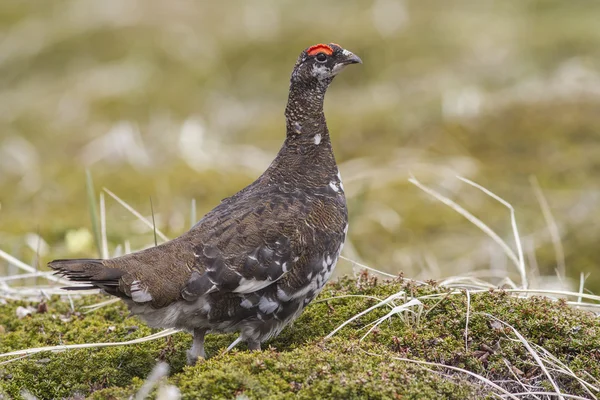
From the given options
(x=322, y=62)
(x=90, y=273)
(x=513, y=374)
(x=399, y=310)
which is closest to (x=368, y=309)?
(x=399, y=310)

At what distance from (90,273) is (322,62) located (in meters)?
2.82

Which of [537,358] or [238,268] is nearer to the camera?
[537,358]

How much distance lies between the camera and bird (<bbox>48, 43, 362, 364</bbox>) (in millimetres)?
5354

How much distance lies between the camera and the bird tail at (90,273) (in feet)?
16.8

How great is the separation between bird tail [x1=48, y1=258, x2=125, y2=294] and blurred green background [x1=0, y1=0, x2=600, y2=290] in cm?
241

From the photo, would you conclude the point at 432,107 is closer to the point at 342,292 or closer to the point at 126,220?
the point at 126,220

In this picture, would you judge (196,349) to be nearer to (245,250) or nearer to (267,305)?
(267,305)

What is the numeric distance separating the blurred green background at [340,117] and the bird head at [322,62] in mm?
1904

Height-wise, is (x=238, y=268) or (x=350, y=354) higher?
(x=238, y=268)

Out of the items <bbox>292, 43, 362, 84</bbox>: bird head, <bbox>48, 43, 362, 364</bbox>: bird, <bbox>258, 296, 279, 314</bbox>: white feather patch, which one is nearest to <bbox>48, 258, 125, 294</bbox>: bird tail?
<bbox>48, 43, 362, 364</bbox>: bird

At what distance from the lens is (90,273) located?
5188 millimetres

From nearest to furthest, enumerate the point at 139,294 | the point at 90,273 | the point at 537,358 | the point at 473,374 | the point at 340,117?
the point at 473,374, the point at 537,358, the point at 90,273, the point at 139,294, the point at 340,117

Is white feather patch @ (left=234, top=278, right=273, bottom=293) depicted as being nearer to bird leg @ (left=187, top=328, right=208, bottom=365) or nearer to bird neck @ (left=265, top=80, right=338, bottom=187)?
bird leg @ (left=187, top=328, right=208, bottom=365)

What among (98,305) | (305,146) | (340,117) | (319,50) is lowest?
(340,117)
